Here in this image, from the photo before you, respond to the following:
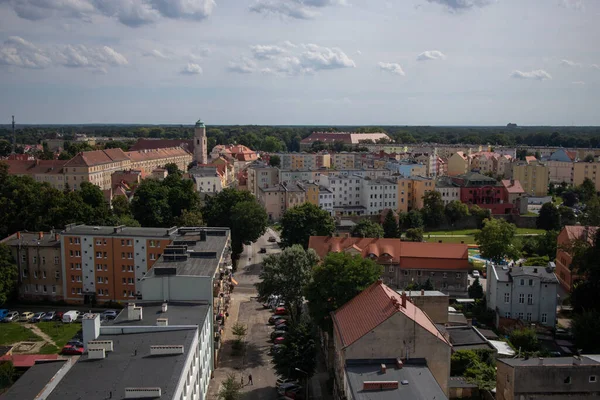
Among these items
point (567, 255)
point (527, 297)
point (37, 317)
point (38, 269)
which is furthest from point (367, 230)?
point (37, 317)

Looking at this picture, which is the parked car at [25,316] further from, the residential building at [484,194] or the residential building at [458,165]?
the residential building at [458,165]

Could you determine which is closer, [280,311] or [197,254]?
[197,254]

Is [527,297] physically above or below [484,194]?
below

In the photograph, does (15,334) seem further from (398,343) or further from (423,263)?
Answer: (423,263)

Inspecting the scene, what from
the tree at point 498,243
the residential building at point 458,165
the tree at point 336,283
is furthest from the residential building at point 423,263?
the residential building at point 458,165

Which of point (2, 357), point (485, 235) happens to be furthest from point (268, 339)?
point (485, 235)
